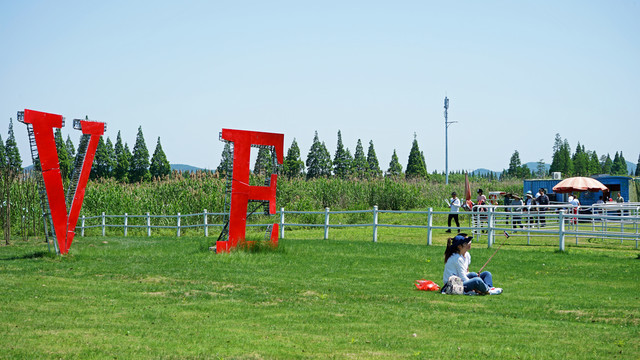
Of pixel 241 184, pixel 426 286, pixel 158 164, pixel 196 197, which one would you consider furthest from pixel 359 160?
pixel 426 286

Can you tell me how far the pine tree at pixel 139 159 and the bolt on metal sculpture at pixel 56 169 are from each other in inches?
2600

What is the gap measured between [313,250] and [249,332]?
11.7 meters

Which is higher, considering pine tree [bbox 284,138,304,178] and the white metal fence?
pine tree [bbox 284,138,304,178]

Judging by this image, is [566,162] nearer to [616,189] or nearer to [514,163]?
[514,163]

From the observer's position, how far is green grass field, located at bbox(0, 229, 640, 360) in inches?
294

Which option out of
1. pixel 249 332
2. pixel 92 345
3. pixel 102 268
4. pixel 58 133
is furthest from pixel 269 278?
pixel 58 133

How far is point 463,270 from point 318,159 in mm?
76211

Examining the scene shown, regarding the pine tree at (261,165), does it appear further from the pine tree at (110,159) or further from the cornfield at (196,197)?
the pine tree at (110,159)

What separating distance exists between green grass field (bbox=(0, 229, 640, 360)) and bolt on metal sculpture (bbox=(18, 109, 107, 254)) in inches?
35.4

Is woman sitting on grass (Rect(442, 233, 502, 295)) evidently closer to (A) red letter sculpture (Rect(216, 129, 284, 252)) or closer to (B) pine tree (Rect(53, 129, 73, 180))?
(A) red letter sculpture (Rect(216, 129, 284, 252))

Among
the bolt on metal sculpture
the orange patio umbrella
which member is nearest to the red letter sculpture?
the bolt on metal sculpture

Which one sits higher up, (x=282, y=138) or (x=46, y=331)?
(x=282, y=138)

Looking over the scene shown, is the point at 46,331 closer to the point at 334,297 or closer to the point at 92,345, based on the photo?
the point at 92,345

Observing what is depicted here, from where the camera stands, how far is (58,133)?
76.7 m
